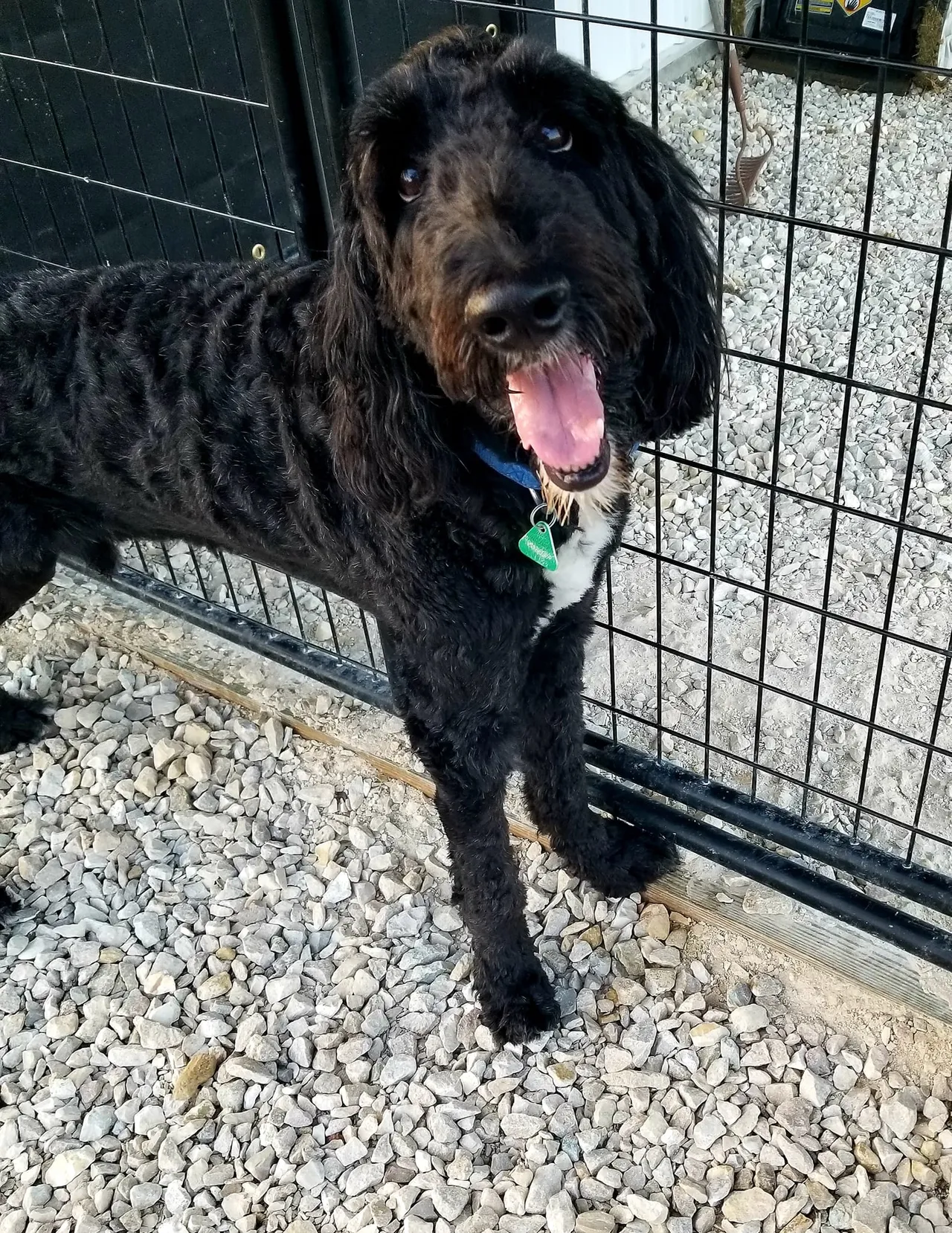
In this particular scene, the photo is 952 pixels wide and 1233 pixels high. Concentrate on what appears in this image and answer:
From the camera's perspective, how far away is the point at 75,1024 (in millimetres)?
2533

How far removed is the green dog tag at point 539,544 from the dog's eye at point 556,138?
0.59m

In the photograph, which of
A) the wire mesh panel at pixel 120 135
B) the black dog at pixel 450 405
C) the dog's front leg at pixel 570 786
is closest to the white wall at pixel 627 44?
the wire mesh panel at pixel 120 135

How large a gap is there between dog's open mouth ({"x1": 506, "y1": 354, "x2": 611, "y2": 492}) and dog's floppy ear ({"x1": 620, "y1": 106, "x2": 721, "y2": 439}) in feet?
0.64

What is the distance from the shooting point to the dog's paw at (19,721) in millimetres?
3133

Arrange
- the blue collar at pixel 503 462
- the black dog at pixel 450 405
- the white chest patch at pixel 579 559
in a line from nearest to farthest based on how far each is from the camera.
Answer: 1. the black dog at pixel 450 405
2. the blue collar at pixel 503 462
3. the white chest patch at pixel 579 559

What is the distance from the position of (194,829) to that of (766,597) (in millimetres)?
1666

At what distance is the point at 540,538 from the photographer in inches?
73.0

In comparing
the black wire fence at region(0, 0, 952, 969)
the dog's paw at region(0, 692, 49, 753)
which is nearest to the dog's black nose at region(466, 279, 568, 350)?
the black wire fence at region(0, 0, 952, 969)

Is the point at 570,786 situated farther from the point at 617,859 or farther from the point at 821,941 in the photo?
the point at 821,941

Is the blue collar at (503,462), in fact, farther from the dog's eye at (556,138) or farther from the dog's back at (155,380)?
the dog's eye at (556,138)

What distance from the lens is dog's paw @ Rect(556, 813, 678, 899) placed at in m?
2.59

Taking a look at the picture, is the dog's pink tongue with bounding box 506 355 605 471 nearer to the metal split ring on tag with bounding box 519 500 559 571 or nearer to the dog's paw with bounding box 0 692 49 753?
the metal split ring on tag with bounding box 519 500 559 571

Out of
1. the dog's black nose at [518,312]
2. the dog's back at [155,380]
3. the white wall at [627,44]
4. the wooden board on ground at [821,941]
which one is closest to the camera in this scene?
the dog's black nose at [518,312]

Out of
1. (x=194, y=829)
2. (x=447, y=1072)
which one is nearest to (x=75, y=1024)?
(x=194, y=829)
